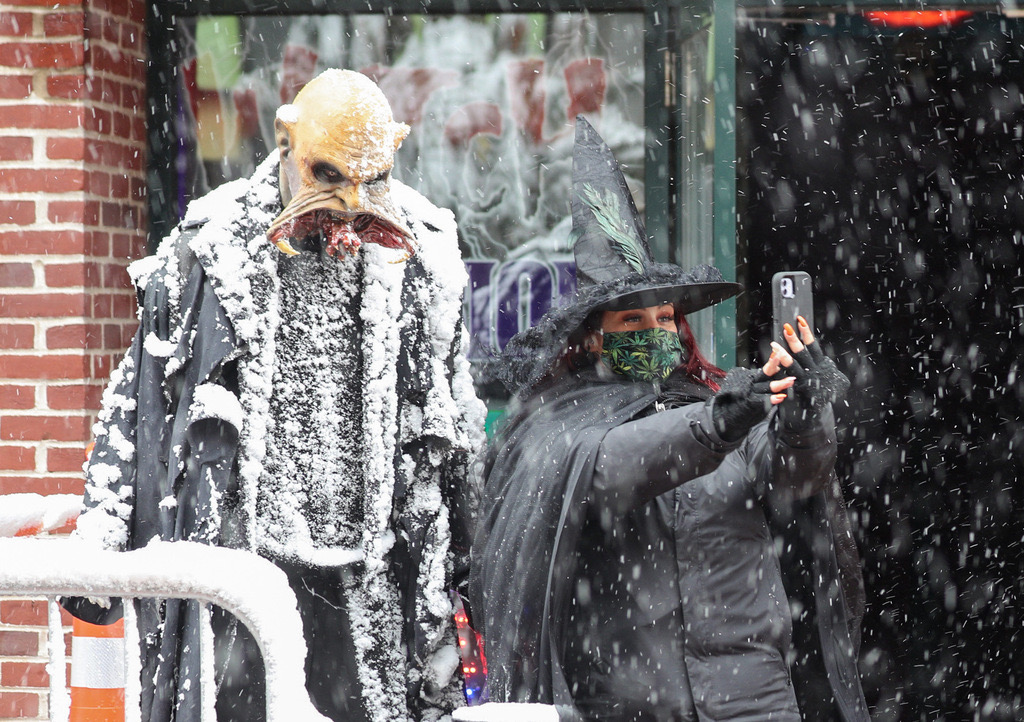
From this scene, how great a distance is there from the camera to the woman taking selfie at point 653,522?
288 centimetres

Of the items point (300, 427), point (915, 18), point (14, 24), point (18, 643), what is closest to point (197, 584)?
point (300, 427)

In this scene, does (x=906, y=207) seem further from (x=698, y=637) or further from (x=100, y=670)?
(x=100, y=670)

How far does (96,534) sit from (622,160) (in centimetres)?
295

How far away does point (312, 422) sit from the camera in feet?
10.7

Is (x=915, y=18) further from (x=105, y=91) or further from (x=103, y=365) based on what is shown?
(x=103, y=365)

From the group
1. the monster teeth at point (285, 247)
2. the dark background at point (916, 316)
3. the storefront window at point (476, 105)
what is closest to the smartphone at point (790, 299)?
the monster teeth at point (285, 247)

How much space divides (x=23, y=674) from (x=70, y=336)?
1308 mm

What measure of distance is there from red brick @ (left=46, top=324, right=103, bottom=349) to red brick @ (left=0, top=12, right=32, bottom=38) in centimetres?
113

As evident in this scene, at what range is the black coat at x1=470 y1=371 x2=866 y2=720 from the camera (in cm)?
292

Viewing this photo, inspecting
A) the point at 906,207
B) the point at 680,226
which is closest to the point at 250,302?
the point at 680,226

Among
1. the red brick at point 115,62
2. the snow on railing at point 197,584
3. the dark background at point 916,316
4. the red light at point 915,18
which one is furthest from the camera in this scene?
the dark background at point 916,316

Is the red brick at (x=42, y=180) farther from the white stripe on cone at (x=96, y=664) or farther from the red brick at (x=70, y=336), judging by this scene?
the white stripe on cone at (x=96, y=664)

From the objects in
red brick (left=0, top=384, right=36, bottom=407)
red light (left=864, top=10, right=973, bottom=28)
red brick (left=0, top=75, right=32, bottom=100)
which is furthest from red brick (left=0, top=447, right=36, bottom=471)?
red light (left=864, top=10, right=973, bottom=28)

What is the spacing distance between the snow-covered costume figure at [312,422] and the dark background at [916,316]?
3674 mm
